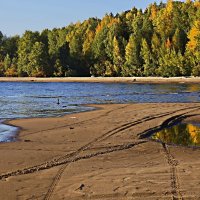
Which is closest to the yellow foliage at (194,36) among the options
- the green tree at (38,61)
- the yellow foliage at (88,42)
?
the yellow foliage at (88,42)

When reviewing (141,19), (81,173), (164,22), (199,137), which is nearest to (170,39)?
(164,22)

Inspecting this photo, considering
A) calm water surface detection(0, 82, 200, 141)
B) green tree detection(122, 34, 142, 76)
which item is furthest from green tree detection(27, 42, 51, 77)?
calm water surface detection(0, 82, 200, 141)

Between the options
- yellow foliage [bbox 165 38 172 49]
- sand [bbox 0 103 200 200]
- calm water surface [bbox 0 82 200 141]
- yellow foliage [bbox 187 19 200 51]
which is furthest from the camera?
yellow foliage [bbox 165 38 172 49]

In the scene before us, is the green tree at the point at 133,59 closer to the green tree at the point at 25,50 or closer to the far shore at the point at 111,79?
the far shore at the point at 111,79

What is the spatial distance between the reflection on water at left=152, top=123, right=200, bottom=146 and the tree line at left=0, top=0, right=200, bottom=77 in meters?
71.8

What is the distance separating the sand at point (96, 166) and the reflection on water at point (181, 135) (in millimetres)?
734

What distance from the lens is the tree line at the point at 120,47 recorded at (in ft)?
316

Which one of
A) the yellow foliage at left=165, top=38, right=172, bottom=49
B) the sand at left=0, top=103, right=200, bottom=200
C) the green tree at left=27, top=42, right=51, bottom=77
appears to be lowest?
the sand at left=0, top=103, right=200, bottom=200

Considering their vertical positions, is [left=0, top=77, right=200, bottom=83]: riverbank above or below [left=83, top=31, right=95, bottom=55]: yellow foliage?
below

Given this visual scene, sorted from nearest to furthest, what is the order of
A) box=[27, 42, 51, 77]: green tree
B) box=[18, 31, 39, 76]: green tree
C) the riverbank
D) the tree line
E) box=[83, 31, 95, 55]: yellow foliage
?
the riverbank → the tree line → box=[83, 31, 95, 55]: yellow foliage → box=[27, 42, 51, 77]: green tree → box=[18, 31, 39, 76]: green tree

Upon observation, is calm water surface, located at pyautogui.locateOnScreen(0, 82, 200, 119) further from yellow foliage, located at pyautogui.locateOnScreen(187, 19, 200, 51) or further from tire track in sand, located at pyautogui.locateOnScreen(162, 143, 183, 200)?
yellow foliage, located at pyautogui.locateOnScreen(187, 19, 200, 51)

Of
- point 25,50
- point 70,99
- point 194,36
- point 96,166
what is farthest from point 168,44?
point 96,166

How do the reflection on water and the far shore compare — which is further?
the far shore

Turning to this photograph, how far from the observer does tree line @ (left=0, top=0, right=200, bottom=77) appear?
96.3 meters
